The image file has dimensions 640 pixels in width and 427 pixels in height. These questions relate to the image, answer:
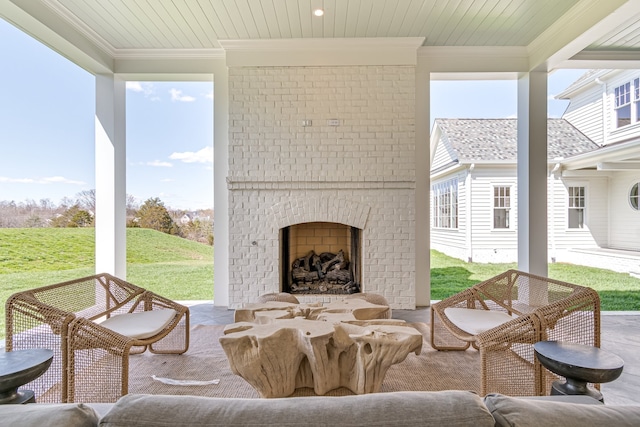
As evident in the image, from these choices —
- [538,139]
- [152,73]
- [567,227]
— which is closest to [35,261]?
[152,73]

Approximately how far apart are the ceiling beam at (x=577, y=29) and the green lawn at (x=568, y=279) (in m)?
3.35

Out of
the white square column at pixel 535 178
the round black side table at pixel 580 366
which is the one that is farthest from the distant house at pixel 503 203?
the round black side table at pixel 580 366

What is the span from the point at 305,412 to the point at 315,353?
125 centimetres

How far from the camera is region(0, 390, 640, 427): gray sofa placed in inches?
29.6

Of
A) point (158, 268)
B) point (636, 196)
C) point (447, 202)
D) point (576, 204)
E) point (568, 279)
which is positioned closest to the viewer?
point (568, 279)

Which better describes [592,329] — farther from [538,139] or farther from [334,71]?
[334,71]

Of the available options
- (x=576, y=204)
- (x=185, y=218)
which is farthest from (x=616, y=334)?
(x=185, y=218)

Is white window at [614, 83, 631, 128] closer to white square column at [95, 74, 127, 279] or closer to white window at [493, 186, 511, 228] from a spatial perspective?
white window at [493, 186, 511, 228]

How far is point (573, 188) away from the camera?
7367mm

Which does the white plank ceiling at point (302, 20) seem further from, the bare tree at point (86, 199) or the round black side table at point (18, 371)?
the round black side table at point (18, 371)

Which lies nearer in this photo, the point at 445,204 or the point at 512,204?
the point at 512,204

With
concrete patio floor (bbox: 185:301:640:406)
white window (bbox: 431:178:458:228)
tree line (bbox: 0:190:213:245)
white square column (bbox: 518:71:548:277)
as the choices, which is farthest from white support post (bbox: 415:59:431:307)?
tree line (bbox: 0:190:213:245)

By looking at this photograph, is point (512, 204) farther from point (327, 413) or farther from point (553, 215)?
point (327, 413)

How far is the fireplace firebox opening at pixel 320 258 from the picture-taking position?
424 centimetres
